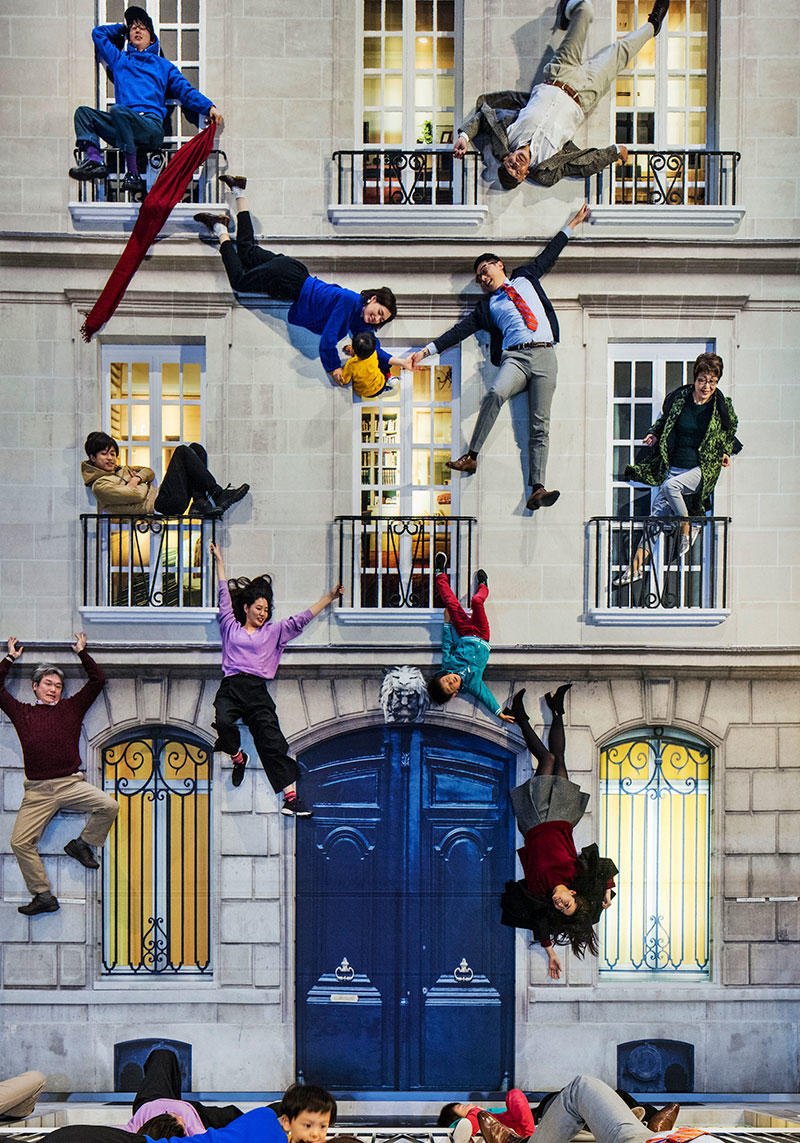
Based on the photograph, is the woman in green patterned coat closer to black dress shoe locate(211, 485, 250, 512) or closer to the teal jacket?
the teal jacket

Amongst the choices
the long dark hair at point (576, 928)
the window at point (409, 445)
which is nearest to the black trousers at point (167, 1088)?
the long dark hair at point (576, 928)

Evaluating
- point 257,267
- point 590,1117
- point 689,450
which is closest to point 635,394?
point 689,450

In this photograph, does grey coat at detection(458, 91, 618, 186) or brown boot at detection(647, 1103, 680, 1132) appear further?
grey coat at detection(458, 91, 618, 186)

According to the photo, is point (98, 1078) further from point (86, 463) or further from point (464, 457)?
point (464, 457)

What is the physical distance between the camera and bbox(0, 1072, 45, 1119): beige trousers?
4.80 meters

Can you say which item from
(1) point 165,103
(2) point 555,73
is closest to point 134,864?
(1) point 165,103

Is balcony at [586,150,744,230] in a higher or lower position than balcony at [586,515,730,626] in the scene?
higher

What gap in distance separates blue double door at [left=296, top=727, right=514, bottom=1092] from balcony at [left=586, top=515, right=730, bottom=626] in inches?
55.5

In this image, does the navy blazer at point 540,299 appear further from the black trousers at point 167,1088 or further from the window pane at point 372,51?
the black trousers at point 167,1088

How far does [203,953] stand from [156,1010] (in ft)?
1.34

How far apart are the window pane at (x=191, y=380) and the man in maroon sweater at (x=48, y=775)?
155 centimetres

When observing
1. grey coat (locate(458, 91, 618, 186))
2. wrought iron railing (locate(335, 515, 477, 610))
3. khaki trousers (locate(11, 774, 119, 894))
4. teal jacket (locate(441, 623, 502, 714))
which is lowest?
khaki trousers (locate(11, 774, 119, 894))

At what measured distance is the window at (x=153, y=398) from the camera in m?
5.30

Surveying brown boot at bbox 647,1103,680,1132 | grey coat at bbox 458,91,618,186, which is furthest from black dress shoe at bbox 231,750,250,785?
grey coat at bbox 458,91,618,186
